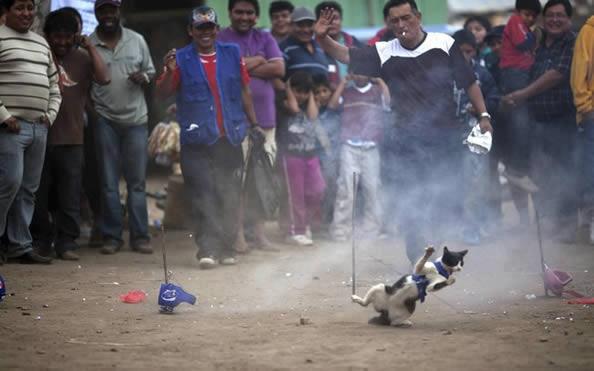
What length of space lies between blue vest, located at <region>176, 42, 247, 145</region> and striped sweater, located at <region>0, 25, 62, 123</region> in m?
1.19

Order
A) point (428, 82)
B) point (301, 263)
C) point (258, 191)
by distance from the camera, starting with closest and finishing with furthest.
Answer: point (428, 82) → point (301, 263) → point (258, 191)

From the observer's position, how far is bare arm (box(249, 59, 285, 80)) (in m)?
10.9

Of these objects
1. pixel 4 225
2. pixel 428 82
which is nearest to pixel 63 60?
pixel 4 225

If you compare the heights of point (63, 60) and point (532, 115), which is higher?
point (63, 60)

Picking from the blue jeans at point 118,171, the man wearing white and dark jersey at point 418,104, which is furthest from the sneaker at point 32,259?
the man wearing white and dark jersey at point 418,104

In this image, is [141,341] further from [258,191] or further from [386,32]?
[386,32]

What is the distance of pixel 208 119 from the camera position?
9.88m

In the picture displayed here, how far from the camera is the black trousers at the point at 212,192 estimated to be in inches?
391

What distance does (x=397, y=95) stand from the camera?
874 cm

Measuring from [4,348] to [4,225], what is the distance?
10.2 feet

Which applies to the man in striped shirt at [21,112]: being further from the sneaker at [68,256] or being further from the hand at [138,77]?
the hand at [138,77]

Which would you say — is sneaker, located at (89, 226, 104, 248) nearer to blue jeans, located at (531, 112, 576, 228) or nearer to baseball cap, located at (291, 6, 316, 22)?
baseball cap, located at (291, 6, 316, 22)

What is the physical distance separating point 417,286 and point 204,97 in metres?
3.73

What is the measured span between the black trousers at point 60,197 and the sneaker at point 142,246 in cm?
65
